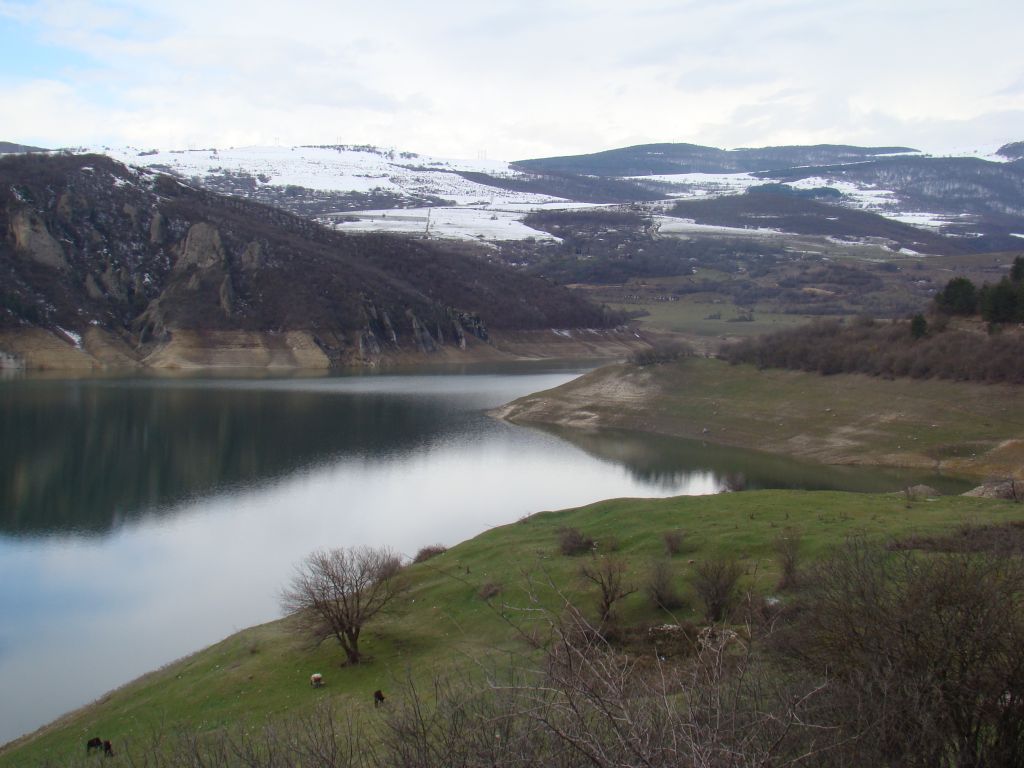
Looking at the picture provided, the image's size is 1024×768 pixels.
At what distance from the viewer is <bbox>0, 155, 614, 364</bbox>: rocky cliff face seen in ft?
333

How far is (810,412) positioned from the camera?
52.3 m

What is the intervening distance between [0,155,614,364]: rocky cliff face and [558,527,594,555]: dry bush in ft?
275

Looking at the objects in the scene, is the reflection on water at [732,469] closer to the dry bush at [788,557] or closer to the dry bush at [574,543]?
the dry bush at [574,543]

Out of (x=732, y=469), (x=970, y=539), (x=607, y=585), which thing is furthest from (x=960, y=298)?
(x=607, y=585)

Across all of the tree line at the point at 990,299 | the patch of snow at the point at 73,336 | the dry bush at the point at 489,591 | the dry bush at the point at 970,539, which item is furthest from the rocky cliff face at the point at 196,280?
the dry bush at the point at 970,539

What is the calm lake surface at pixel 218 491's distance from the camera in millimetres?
22109

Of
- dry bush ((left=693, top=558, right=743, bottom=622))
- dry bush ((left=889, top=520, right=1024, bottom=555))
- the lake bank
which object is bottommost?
the lake bank

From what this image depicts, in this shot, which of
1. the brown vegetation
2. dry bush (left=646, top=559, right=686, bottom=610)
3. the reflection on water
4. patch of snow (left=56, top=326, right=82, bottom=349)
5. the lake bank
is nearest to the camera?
dry bush (left=646, top=559, right=686, bottom=610)

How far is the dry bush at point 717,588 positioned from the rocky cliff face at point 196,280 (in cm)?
9080

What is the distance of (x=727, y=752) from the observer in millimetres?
5301

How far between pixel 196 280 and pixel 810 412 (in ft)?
277

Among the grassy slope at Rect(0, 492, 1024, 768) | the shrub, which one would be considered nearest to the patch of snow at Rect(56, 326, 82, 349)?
the shrub

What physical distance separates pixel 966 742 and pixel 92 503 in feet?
113

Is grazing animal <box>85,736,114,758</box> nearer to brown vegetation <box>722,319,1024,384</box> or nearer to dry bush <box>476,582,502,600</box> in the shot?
dry bush <box>476,582,502,600</box>
